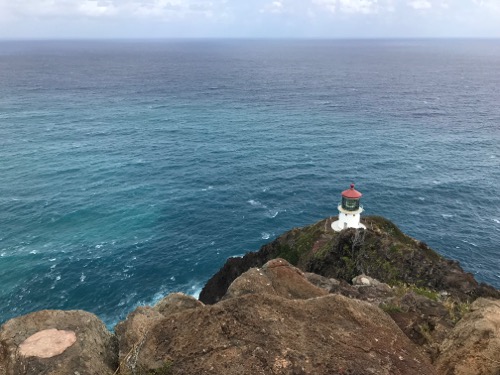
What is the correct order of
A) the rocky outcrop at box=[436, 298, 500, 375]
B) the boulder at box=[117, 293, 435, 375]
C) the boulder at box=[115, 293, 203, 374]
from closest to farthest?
the boulder at box=[117, 293, 435, 375]
the boulder at box=[115, 293, 203, 374]
the rocky outcrop at box=[436, 298, 500, 375]

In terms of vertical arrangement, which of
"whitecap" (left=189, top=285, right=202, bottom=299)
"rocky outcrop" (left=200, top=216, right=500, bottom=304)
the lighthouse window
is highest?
the lighthouse window

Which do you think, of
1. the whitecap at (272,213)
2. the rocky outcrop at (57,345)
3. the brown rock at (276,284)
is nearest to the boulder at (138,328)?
the rocky outcrop at (57,345)

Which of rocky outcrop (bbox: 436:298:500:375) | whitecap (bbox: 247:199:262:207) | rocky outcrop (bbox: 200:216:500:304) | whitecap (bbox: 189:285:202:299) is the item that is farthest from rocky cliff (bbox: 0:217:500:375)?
whitecap (bbox: 247:199:262:207)

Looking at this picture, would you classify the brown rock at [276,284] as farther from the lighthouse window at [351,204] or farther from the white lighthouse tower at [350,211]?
the lighthouse window at [351,204]

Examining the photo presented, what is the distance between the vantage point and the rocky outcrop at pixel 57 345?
17781 millimetres

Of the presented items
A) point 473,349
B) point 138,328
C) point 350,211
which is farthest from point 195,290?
point 473,349

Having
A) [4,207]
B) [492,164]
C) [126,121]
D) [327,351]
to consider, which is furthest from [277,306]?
[126,121]

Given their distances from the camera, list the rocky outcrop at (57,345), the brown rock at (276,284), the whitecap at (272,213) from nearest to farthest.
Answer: the rocky outcrop at (57,345)
the brown rock at (276,284)
the whitecap at (272,213)

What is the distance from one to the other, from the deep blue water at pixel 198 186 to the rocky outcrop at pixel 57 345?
38.5m

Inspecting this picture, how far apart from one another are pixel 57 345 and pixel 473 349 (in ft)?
63.0

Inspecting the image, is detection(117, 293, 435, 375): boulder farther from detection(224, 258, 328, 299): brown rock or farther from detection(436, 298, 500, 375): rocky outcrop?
detection(224, 258, 328, 299): brown rock

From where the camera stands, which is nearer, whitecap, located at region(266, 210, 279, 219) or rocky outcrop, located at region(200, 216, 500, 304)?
rocky outcrop, located at region(200, 216, 500, 304)

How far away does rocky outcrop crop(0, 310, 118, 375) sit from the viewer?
17.8 m

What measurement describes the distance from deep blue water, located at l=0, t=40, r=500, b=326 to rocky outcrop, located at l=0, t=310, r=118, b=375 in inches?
1516
